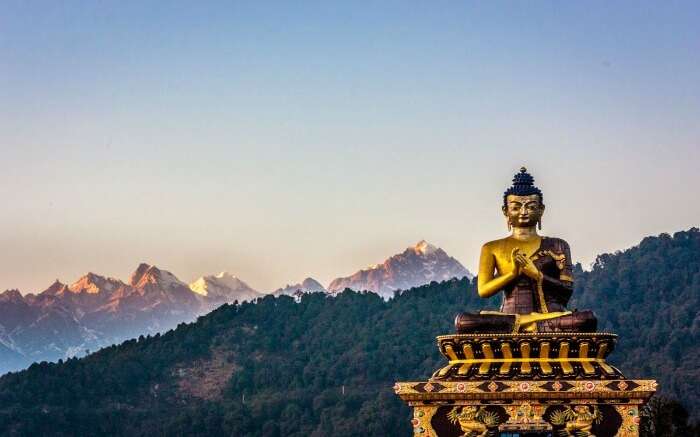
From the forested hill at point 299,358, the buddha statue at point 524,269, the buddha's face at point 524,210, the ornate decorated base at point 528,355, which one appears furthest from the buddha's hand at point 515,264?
the forested hill at point 299,358

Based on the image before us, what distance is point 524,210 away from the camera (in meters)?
15.9

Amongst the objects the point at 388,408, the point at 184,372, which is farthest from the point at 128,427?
the point at 388,408

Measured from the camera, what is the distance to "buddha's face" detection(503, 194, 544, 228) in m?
15.9

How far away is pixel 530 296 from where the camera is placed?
15625 mm

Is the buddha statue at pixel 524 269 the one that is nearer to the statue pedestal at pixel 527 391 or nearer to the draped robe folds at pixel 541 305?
the draped robe folds at pixel 541 305

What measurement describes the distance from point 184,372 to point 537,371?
89.3m

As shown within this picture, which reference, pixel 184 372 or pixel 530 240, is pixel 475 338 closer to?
pixel 530 240

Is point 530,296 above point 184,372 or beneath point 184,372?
beneath

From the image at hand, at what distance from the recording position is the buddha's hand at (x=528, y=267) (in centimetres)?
1554

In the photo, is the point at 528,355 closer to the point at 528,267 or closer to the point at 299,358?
the point at 528,267

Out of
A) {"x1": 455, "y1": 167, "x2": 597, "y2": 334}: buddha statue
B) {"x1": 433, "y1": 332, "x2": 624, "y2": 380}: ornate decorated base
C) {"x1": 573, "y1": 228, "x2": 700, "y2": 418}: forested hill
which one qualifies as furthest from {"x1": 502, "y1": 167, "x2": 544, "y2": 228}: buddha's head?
{"x1": 573, "y1": 228, "x2": 700, "y2": 418}: forested hill

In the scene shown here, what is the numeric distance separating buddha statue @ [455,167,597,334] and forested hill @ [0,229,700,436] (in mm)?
63742

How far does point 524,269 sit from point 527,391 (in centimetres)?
209

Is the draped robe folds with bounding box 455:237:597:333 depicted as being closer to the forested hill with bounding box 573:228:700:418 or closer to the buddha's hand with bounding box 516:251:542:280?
the buddha's hand with bounding box 516:251:542:280
